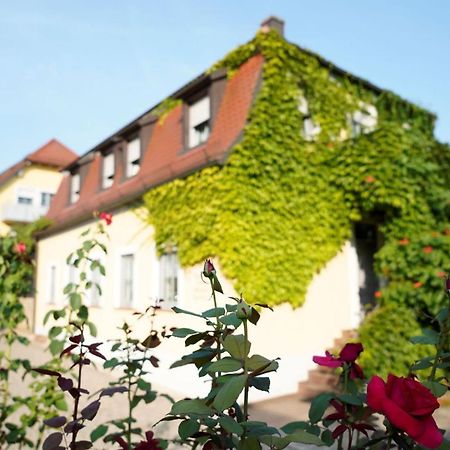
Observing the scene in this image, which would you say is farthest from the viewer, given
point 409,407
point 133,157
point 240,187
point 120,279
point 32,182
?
point 32,182

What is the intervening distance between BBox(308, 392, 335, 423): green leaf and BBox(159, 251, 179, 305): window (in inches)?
281

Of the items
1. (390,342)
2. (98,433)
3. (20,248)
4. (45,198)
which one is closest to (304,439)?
(98,433)

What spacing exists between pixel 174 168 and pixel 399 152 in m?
4.58

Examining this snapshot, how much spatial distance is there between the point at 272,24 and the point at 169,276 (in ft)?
18.6

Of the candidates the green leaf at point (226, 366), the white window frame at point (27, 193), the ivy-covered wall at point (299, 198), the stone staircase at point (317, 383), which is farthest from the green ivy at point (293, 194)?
the white window frame at point (27, 193)

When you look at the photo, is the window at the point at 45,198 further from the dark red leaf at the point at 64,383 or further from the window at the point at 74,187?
the dark red leaf at the point at 64,383

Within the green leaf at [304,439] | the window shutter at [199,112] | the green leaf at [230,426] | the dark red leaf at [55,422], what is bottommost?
the dark red leaf at [55,422]

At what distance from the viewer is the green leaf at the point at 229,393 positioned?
0.87m

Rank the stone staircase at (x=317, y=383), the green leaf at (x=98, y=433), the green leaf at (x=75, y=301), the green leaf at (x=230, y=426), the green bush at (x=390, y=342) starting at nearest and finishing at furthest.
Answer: the green leaf at (x=230, y=426), the green leaf at (x=98, y=433), the green leaf at (x=75, y=301), the green bush at (x=390, y=342), the stone staircase at (x=317, y=383)

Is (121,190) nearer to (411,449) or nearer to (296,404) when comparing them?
(296,404)

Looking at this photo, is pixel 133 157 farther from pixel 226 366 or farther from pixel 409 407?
pixel 409 407

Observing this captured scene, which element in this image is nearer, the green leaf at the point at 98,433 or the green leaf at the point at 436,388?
the green leaf at the point at 436,388

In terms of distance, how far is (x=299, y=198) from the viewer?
7.98 metres

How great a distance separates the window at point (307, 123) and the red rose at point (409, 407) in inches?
315
